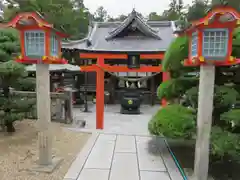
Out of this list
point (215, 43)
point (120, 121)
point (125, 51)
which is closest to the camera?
point (215, 43)

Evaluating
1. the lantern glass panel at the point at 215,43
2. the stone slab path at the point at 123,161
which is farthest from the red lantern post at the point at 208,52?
the stone slab path at the point at 123,161

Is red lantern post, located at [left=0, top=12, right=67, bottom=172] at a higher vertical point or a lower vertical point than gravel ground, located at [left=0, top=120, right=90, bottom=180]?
higher

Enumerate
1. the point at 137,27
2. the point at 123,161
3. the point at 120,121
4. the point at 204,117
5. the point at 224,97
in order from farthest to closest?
the point at 137,27 → the point at 120,121 → the point at 123,161 → the point at 224,97 → the point at 204,117

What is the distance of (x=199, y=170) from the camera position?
3.46 m

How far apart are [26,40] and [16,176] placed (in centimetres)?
240

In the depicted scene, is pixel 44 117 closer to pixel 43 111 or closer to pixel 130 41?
pixel 43 111

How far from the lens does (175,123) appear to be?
3717 millimetres

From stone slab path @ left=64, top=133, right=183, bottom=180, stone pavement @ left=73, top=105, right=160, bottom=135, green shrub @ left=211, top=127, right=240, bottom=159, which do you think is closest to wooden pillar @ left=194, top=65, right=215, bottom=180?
green shrub @ left=211, top=127, right=240, bottom=159

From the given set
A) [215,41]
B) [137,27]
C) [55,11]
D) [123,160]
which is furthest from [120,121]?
[55,11]

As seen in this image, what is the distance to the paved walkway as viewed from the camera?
3812 mm

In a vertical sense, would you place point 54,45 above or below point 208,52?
above

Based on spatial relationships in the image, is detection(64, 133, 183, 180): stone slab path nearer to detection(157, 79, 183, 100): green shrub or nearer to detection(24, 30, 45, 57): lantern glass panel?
detection(157, 79, 183, 100): green shrub

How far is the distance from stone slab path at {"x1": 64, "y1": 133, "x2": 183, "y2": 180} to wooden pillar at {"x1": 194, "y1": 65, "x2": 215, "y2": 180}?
1.63 ft

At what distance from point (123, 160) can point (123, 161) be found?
5 cm
